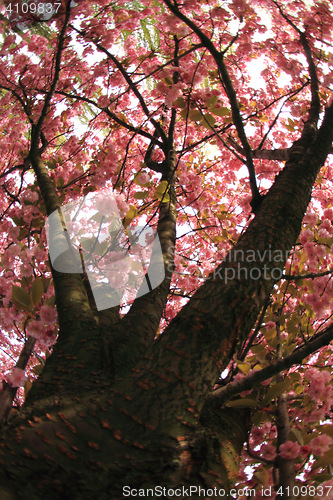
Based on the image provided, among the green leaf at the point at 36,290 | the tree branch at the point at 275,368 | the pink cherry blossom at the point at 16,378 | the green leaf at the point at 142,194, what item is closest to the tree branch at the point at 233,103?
the green leaf at the point at 142,194

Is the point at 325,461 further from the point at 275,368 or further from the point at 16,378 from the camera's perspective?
the point at 16,378

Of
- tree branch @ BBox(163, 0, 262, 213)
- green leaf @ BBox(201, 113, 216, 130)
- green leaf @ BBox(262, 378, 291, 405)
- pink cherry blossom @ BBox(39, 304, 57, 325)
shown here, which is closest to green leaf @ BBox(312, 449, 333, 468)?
green leaf @ BBox(262, 378, 291, 405)

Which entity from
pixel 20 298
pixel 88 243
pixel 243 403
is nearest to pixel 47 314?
pixel 20 298

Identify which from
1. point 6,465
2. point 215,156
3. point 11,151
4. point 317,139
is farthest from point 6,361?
point 317,139

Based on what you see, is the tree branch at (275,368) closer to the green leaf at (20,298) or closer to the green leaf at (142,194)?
the green leaf at (20,298)

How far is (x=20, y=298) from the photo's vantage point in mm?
1438

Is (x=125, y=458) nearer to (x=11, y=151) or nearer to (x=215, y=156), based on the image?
(x=11, y=151)

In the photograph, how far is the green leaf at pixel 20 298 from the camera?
1432mm

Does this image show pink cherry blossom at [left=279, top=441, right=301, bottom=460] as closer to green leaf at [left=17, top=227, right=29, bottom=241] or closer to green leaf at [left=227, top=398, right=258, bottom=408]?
green leaf at [left=227, top=398, right=258, bottom=408]

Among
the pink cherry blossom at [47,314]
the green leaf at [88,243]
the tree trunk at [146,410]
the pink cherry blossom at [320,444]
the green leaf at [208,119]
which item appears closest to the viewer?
the tree trunk at [146,410]

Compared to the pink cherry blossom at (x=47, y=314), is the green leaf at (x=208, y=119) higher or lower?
higher

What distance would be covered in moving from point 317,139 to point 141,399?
1.72 meters

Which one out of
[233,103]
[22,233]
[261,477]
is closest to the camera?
[261,477]

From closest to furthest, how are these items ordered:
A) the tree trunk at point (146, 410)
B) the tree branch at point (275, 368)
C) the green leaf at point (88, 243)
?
the tree trunk at point (146, 410) < the tree branch at point (275, 368) < the green leaf at point (88, 243)
